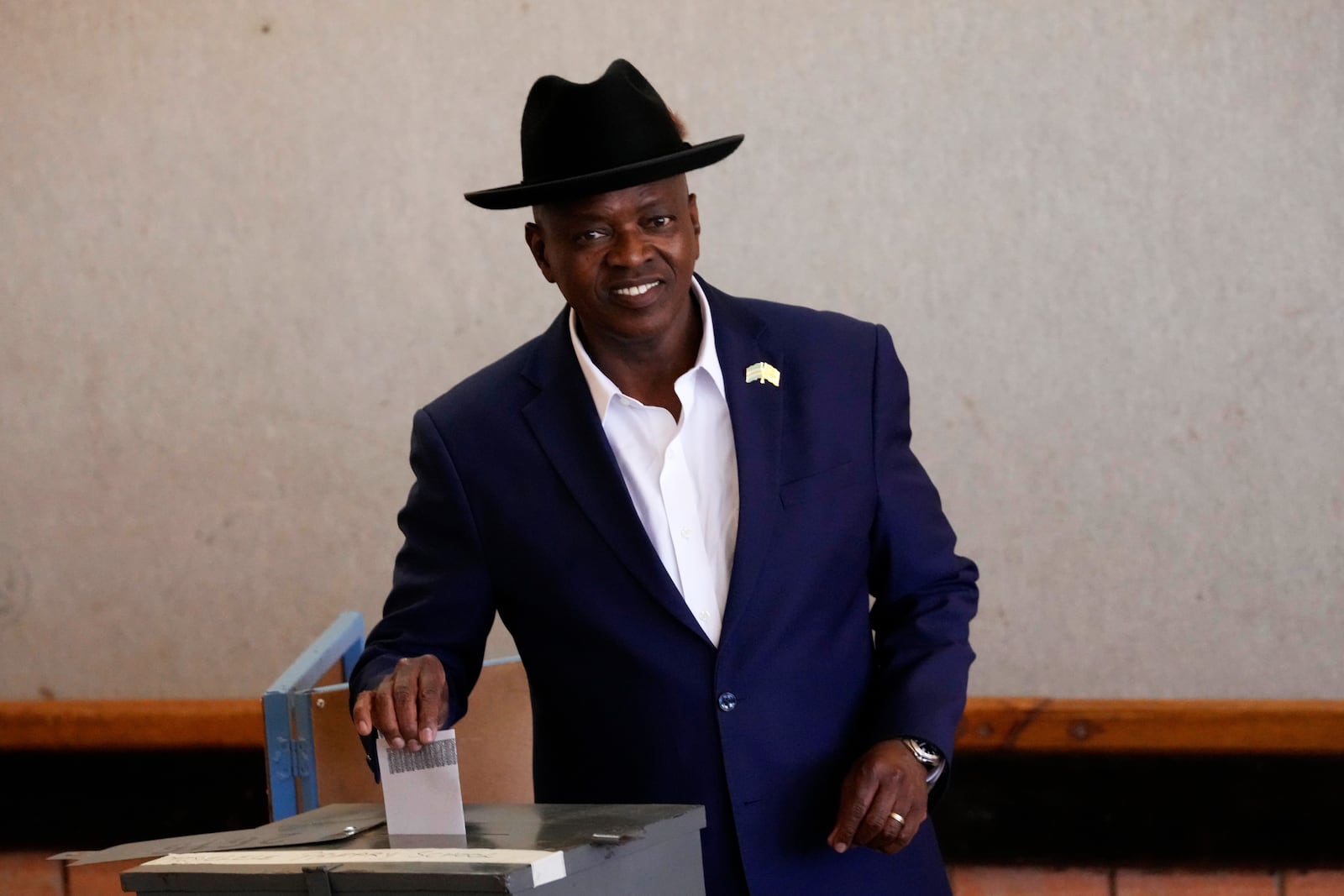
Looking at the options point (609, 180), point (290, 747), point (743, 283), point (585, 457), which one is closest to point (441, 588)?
point (585, 457)

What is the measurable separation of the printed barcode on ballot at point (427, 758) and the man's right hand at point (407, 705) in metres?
0.02

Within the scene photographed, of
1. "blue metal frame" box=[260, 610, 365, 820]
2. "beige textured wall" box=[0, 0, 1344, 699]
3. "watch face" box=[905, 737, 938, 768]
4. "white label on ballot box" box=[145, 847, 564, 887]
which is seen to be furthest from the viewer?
"beige textured wall" box=[0, 0, 1344, 699]

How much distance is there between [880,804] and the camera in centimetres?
143

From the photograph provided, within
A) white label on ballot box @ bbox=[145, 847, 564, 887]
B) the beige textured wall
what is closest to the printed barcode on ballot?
white label on ballot box @ bbox=[145, 847, 564, 887]

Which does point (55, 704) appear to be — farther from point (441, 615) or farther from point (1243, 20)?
point (1243, 20)

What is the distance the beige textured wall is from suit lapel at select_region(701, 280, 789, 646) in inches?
46.8

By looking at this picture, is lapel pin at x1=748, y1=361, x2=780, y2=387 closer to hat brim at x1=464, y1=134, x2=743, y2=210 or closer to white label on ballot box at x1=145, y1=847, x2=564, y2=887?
hat brim at x1=464, y1=134, x2=743, y2=210

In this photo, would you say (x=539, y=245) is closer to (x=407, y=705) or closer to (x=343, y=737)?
(x=407, y=705)

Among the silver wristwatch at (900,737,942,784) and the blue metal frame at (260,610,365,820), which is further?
the blue metal frame at (260,610,365,820)

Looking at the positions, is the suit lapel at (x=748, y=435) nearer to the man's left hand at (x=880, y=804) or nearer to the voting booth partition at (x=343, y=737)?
the man's left hand at (x=880, y=804)

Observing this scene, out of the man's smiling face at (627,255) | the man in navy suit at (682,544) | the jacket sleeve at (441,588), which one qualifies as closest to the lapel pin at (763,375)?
the man in navy suit at (682,544)

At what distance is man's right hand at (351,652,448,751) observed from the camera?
1.33 m

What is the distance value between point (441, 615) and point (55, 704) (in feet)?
6.66

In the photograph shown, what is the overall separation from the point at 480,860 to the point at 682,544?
22.3 inches
